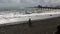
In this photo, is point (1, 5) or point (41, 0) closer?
point (1, 5)

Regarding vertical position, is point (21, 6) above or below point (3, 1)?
below

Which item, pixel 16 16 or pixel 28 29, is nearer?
pixel 28 29

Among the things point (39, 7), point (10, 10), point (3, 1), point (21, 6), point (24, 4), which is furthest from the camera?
point (39, 7)

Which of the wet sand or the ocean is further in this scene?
the ocean

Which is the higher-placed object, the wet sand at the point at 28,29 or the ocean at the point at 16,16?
the wet sand at the point at 28,29

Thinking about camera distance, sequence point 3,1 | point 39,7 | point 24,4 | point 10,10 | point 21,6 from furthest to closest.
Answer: point 39,7 → point 21,6 → point 24,4 → point 10,10 → point 3,1

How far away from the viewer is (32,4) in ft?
36.3

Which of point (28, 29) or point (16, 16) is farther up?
point (28, 29)

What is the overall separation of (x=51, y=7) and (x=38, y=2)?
6.59ft

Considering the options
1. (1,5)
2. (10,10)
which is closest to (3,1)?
(1,5)

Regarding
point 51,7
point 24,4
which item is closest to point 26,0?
point 24,4

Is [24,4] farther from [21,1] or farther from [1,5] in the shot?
[1,5]

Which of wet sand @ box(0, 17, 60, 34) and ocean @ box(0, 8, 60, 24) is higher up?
wet sand @ box(0, 17, 60, 34)

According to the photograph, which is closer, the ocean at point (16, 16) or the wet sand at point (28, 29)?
the wet sand at point (28, 29)
